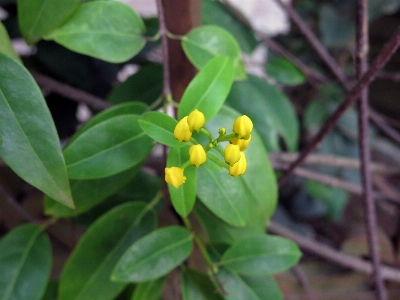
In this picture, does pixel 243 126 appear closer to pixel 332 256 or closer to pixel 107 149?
pixel 107 149

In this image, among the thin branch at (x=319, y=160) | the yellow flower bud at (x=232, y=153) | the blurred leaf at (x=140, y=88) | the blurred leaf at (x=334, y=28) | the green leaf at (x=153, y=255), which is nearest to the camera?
the yellow flower bud at (x=232, y=153)

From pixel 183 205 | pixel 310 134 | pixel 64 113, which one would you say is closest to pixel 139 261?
pixel 183 205

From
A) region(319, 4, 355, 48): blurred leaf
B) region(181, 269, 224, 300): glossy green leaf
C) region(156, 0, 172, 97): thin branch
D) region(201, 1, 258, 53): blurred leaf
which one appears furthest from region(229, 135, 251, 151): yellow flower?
region(319, 4, 355, 48): blurred leaf

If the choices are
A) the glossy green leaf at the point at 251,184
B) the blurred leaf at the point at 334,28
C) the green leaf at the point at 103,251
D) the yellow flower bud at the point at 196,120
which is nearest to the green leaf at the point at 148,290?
the green leaf at the point at 103,251

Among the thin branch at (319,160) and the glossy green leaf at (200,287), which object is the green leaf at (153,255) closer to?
the glossy green leaf at (200,287)

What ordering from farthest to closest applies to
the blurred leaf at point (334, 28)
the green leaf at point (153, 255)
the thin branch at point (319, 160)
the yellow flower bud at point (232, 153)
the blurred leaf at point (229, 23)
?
the blurred leaf at point (334, 28) < the thin branch at point (319, 160) < the blurred leaf at point (229, 23) < the green leaf at point (153, 255) < the yellow flower bud at point (232, 153)

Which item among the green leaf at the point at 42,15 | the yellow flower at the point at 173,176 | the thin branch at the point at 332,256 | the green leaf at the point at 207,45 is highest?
the green leaf at the point at 42,15
